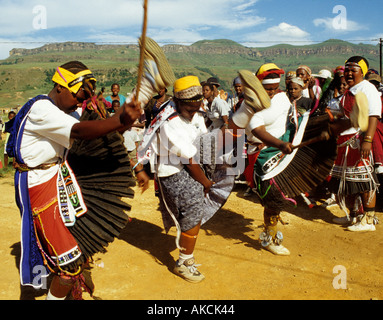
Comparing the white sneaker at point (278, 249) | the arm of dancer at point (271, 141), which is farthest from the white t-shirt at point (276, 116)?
the white sneaker at point (278, 249)

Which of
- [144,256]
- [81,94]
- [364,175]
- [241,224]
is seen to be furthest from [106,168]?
[364,175]

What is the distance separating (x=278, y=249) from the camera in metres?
4.43

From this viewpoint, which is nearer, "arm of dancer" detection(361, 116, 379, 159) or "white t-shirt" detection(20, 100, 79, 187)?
"white t-shirt" detection(20, 100, 79, 187)

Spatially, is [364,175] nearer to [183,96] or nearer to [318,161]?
[318,161]

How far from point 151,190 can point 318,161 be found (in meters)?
4.09

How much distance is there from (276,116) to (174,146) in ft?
4.09

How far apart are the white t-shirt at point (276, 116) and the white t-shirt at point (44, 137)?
198cm

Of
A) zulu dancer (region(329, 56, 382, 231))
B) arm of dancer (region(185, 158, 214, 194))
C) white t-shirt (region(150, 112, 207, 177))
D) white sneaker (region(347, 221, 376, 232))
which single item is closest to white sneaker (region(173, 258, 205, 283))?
arm of dancer (region(185, 158, 214, 194))

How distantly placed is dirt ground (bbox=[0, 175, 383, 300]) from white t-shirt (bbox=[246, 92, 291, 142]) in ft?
5.28

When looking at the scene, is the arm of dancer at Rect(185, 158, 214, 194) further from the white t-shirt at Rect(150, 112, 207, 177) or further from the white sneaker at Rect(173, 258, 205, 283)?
the white sneaker at Rect(173, 258, 205, 283)

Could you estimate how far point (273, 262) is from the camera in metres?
4.25

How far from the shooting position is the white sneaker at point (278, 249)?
4.41m

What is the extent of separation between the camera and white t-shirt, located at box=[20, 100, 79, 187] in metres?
2.44

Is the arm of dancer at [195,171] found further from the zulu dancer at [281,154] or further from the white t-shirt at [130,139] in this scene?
the white t-shirt at [130,139]
